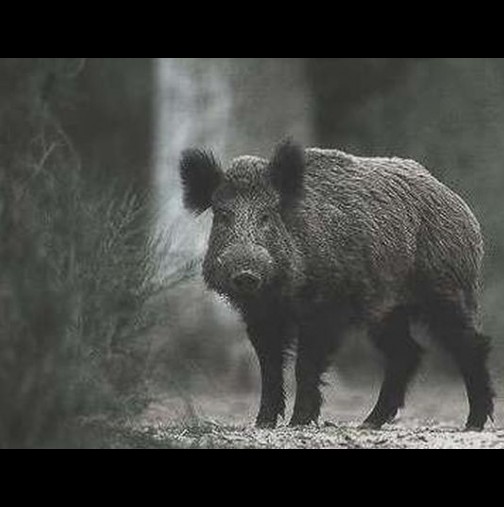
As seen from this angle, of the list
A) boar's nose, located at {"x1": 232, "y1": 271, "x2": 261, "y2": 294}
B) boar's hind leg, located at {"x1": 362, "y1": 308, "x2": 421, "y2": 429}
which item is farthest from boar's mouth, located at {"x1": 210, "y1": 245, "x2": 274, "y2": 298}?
boar's hind leg, located at {"x1": 362, "y1": 308, "x2": 421, "y2": 429}

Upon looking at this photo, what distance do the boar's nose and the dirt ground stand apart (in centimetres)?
72

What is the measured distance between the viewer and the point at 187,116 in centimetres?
1095

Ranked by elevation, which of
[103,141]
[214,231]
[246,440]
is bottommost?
[246,440]

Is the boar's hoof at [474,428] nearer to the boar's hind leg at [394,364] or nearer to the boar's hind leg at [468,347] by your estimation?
the boar's hind leg at [468,347]

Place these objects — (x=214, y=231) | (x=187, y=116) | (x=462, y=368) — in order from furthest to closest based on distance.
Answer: (x=187, y=116)
(x=462, y=368)
(x=214, y=231)

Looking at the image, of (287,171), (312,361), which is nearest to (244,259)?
(287,171)

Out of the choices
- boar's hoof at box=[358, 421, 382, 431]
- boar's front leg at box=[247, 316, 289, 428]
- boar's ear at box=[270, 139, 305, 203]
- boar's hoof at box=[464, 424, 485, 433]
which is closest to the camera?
boar's ear at box=[270, 139, 305, 203]

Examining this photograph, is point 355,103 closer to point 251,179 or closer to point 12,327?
point 251,179

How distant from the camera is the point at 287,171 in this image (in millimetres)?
8578

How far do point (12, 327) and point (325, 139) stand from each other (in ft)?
20.3

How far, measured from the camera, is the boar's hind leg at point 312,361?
8.57 meters

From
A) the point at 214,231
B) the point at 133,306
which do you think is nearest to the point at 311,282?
the point at 214,231

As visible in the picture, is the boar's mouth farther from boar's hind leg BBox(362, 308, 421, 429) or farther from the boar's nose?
boar's hind leg BBox(362, 308, 421, 429)

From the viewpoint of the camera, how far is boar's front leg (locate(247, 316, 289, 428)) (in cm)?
872
